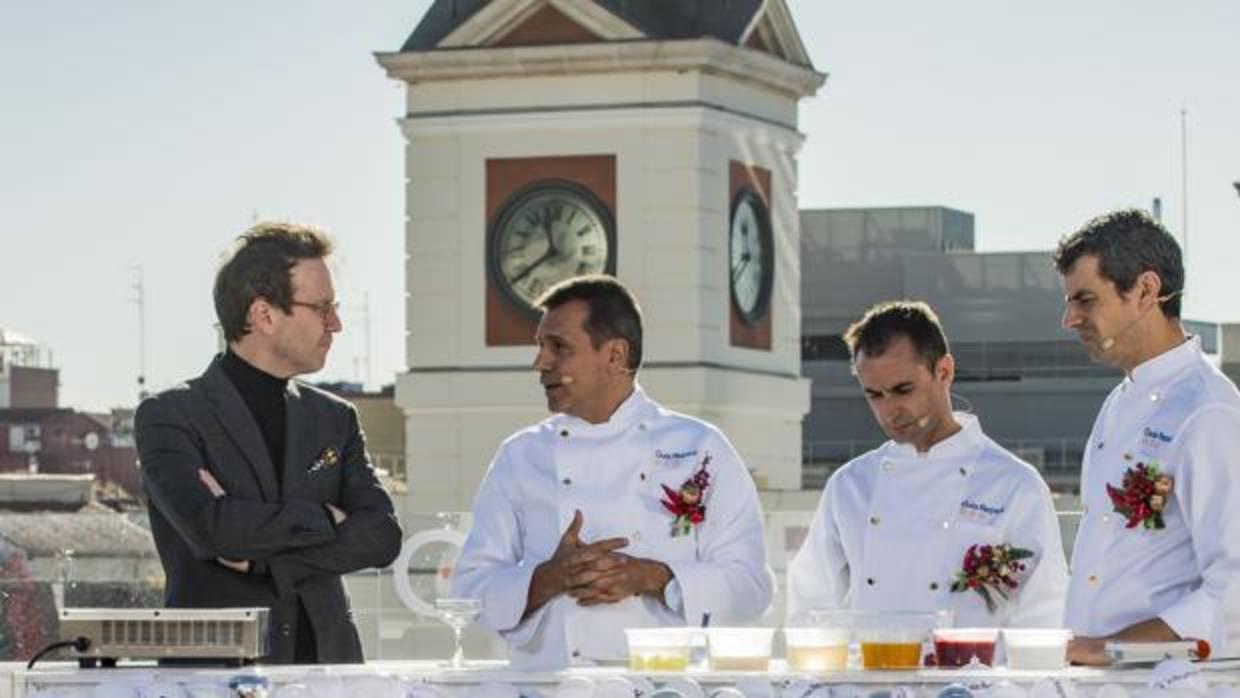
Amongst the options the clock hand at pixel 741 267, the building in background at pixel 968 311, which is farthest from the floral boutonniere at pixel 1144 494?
the building in background at pixel 968 311

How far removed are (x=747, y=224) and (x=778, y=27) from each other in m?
1.74

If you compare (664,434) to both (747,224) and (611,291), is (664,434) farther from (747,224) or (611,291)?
(747,224)

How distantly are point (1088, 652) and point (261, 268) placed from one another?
1859 millimetres

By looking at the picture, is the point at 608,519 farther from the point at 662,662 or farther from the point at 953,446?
the point at 662,662

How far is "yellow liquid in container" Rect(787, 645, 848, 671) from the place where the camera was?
6.13 m

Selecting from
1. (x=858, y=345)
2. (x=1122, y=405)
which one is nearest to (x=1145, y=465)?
(x=1122, y=405)

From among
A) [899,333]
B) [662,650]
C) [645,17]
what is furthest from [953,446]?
[645,17]

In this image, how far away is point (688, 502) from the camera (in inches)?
299

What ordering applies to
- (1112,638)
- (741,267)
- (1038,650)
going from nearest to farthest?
(1038,650)
(1112,638)
(741,267)

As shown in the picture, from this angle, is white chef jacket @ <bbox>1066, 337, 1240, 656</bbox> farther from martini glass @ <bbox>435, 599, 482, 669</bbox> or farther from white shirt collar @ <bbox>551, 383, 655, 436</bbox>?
martini glass @ <bbox>435, 599, 482, 669</bbox>

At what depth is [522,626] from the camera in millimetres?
7480

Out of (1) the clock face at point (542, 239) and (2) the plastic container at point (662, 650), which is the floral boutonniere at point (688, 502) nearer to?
(2) the plastic container at point (662, 650)

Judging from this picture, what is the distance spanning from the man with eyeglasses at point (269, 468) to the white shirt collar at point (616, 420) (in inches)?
17.2

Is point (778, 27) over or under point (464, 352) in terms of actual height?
over
